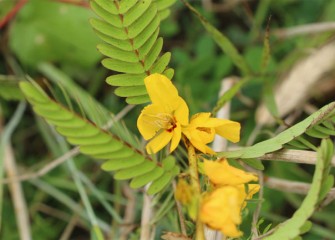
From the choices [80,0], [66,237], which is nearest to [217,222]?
[66,237]

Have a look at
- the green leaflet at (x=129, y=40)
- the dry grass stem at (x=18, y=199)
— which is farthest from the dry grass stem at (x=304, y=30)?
the dry grass stem at (x=18, y=199)

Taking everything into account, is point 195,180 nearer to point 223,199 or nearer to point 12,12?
point 223,199

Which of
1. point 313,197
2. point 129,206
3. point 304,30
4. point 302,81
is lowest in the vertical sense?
point 129,206

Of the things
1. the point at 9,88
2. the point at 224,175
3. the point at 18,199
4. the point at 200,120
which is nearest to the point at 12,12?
the point at 9,88

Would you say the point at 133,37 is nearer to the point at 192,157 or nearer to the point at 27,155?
A: the point at 192,157

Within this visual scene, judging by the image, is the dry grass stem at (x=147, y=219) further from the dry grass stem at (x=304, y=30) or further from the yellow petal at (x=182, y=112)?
the dry grass stem at (x=304, y=30)
